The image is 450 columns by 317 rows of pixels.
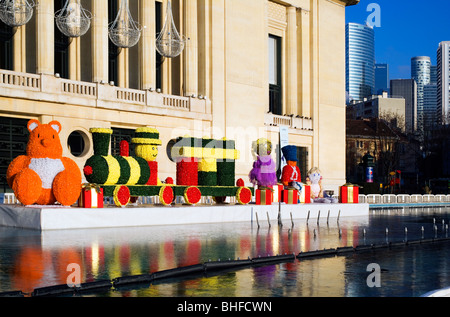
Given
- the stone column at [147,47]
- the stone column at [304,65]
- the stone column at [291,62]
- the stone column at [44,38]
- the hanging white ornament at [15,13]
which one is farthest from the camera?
the stone column at [304,65]

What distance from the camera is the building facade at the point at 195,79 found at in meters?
32.0

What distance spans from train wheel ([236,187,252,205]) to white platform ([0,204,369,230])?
1.01m

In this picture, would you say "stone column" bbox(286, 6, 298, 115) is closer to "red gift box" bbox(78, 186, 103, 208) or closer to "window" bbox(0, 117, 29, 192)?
"window" bbox(0, 117, 29, 192)

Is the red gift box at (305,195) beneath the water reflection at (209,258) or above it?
above

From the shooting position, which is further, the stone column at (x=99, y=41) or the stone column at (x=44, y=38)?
the stone column at (x=99, y=41)

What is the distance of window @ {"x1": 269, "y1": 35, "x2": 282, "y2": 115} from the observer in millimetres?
47812

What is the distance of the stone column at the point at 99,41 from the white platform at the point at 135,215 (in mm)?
13033

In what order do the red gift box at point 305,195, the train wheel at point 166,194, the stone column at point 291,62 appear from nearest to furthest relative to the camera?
1. the train wheel at point 166,194
2. the red gift box at point 305,195
3. the stone column at point 291,62

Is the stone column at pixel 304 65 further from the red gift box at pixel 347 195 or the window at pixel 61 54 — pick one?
the window at pixel 61 54

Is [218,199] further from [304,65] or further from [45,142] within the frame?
[304,65]

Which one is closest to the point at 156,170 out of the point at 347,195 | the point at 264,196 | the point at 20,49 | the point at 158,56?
the point at 264,196

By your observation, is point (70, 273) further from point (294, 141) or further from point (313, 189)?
point (294, 141)


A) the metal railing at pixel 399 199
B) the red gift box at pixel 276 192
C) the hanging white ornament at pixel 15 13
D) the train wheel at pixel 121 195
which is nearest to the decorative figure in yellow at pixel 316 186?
the red gift box at pixel 276 192

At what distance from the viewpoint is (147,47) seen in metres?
37.1
